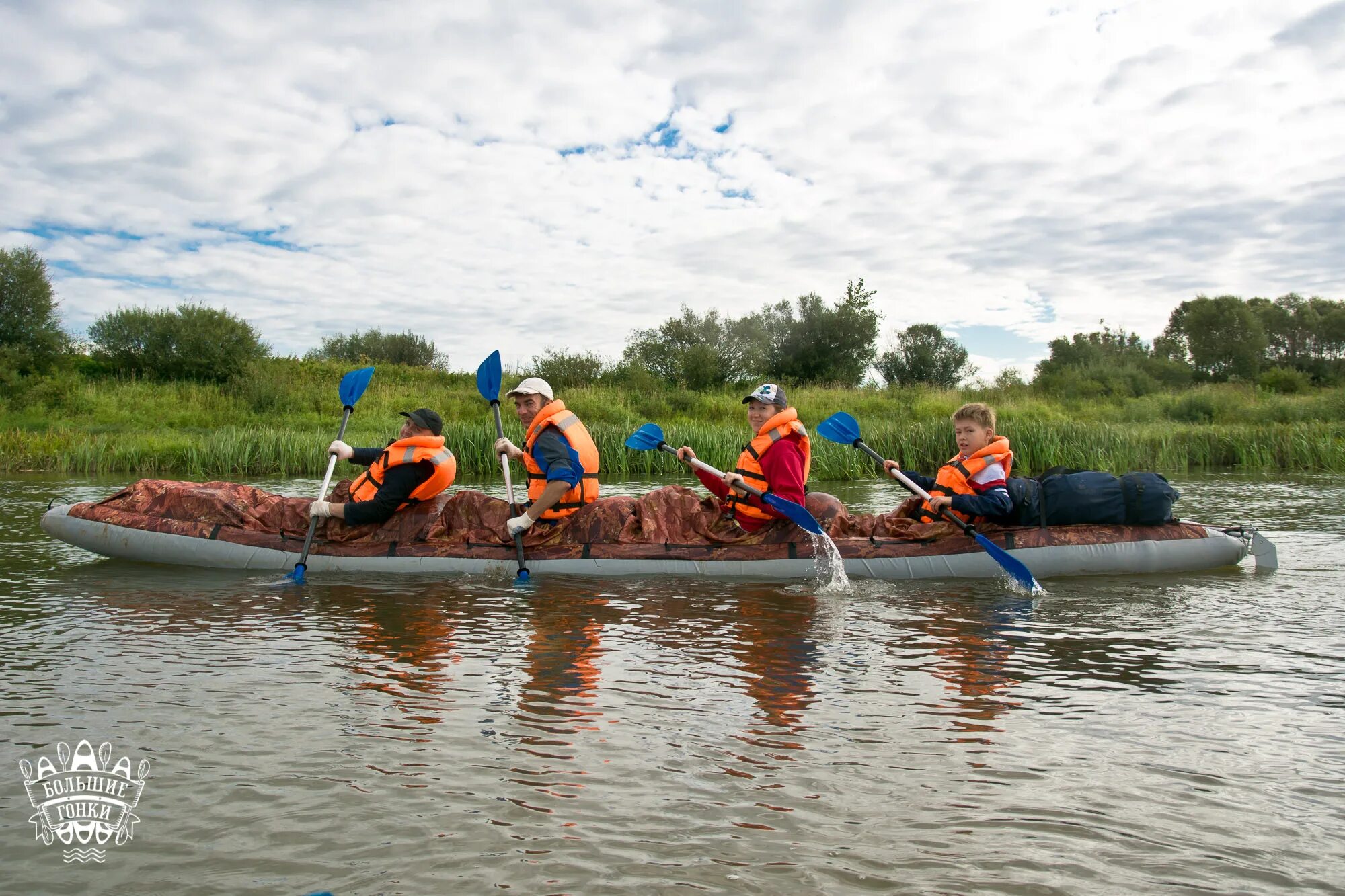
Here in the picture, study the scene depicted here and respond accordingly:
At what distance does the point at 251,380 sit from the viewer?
81.0 ft

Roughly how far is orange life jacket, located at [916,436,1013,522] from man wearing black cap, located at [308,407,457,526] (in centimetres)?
353

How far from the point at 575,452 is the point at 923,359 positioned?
30440 mm

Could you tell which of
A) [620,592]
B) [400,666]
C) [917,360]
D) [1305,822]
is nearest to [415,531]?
[620,592]

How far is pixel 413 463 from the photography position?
6887mm

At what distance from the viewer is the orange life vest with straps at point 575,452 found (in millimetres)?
6809

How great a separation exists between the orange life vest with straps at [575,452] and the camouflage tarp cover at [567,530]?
11 centimetres

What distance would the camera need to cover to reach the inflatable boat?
6746mm

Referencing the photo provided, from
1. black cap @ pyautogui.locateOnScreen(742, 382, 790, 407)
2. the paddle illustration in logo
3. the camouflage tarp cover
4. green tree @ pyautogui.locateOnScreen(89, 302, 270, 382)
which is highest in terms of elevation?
green tree @ pyautogui.locateOnScreen(89, 302, 270, 382)

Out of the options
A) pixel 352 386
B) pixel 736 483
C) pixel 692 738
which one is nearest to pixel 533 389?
pixel 736 483

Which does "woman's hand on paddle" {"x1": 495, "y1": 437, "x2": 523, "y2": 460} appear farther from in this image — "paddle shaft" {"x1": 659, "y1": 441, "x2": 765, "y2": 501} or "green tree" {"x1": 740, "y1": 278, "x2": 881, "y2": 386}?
"green tree" {"x1": 740, "y1": 278, "x2": 881, "y2": 386}

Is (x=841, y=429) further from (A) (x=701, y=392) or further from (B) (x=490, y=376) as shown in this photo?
(A) (x=701, y=392)

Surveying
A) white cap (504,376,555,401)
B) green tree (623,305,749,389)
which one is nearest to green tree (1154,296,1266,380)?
green tree (623,305,749,389)

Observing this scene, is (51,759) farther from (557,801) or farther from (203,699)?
(557,801)

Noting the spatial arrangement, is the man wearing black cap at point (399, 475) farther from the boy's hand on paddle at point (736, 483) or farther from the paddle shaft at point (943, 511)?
the paddle shaft at point (943, 511)
